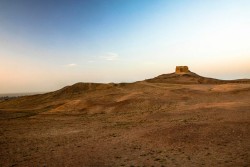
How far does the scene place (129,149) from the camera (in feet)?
39.1

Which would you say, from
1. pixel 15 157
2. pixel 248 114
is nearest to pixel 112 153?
pixel 15 157

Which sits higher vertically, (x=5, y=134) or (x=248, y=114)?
(x=248, y=114)

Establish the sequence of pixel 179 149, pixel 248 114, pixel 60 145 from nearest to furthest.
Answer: pixel 179 149, pixel 60 145, pixel 248 114

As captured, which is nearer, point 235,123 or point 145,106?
point 235,123

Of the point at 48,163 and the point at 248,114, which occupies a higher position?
the point at 248,114

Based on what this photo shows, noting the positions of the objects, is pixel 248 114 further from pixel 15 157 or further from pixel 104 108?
pixel 104 108

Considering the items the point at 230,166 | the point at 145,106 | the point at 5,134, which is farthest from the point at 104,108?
the point at 230,166

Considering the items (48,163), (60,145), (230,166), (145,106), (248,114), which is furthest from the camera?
(145,106)

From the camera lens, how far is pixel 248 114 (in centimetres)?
1781

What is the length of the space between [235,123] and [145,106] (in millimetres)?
15334

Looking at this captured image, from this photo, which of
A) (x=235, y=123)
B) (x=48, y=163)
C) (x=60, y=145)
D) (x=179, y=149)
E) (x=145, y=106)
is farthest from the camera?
(x=145, y=106)

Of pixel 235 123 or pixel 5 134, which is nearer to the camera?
pixel 235 123

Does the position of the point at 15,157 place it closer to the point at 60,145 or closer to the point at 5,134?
the point at 60,145

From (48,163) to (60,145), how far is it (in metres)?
3.27
